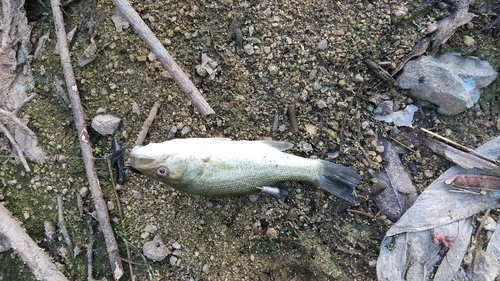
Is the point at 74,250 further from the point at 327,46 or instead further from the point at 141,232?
the point at 327,46

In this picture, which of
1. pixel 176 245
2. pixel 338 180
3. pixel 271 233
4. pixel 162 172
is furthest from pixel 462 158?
pixel 176 245

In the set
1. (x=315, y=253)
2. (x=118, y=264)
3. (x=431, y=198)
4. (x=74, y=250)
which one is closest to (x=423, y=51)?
(x=431, y=198)

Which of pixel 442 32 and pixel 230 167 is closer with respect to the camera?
pixel 230 167

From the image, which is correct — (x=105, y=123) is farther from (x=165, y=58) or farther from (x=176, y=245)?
(x=176, y=245)

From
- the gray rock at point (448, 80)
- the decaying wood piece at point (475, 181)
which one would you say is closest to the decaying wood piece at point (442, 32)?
the gray rock at point (448, 80)

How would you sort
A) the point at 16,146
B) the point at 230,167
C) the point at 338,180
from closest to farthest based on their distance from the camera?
the point at 230,167 → the point at 338,180 → the point at 16,146

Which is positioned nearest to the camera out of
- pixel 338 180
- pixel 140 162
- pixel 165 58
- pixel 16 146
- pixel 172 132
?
pixel 140 162

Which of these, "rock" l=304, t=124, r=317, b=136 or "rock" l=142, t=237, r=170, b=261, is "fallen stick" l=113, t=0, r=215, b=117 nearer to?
"rock" l=304, t=124, r=317, b=136

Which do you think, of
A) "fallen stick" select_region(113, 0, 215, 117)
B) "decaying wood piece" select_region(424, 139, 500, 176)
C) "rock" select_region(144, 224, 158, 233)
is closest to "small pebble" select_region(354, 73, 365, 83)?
"decaying wood piece" select_region(424, 139, 500, 176)
